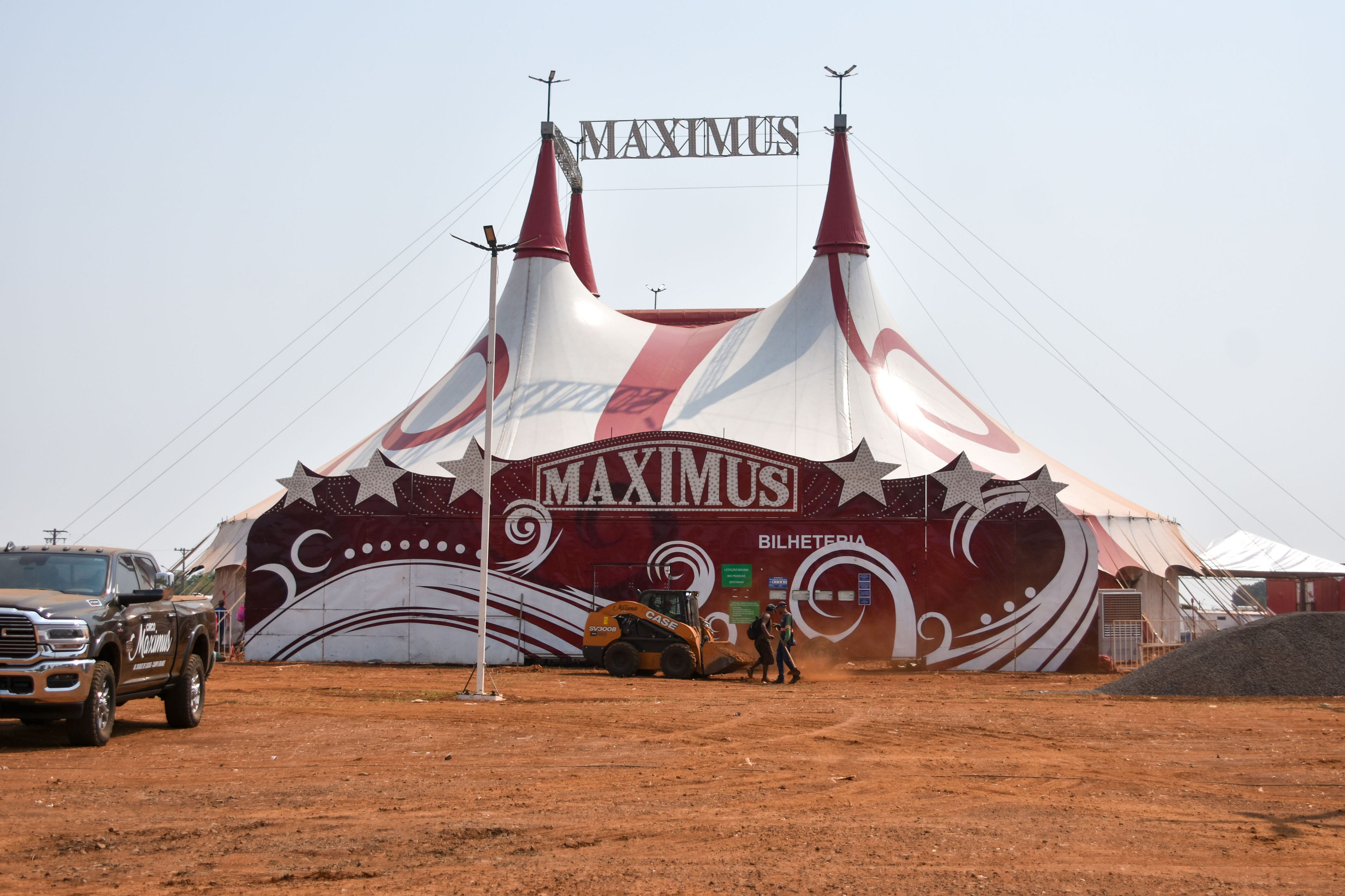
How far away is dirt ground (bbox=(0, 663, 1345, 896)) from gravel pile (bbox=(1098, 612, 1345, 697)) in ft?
5.92

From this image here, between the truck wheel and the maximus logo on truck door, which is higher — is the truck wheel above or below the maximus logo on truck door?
below

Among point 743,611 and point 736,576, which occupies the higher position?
point 736,576

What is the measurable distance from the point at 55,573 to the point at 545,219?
21.0m

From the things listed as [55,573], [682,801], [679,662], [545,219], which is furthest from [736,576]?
[682,801]

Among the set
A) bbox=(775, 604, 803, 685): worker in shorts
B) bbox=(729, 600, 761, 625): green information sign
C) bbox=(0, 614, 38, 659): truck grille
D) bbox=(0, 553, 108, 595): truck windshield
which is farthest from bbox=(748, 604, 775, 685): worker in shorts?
bbox=(0, 614, 38, 659): truck grille

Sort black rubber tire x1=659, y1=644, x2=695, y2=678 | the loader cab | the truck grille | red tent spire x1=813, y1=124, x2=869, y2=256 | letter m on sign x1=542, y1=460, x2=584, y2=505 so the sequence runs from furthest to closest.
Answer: red tent spire x1=813, y1=124, x2=869, y2=256
letter m on sign x1=542, y1=460, x2=584, y2=505
the loader cab
black rubber tire x1=659, y1=644, x2=695, y2=678
the truck grille

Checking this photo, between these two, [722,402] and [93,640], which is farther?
[722,402]

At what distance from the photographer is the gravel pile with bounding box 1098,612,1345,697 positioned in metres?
17.2

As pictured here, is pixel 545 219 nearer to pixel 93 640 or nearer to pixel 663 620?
pixel 663 620

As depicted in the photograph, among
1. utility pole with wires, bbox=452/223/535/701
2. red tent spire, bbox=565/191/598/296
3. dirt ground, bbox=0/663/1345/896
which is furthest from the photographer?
red tent spire, bbox=565/191/598/296

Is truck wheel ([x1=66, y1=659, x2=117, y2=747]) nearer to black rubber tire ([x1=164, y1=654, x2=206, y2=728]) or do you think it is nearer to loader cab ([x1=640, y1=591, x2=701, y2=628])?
black rubber tire ([x1=164, y1=654, x2=206, y2=728])

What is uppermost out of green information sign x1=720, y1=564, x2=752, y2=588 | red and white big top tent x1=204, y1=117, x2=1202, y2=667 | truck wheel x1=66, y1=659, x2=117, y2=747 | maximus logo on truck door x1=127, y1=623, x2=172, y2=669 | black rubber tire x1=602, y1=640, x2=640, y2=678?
red and white big top tent x1=204, y1=117, x2=1202, y2=667

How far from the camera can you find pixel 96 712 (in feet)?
35.6

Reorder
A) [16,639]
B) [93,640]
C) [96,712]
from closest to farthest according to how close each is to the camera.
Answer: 1. [16,639]
2. [93,640]
3. [96,712]
